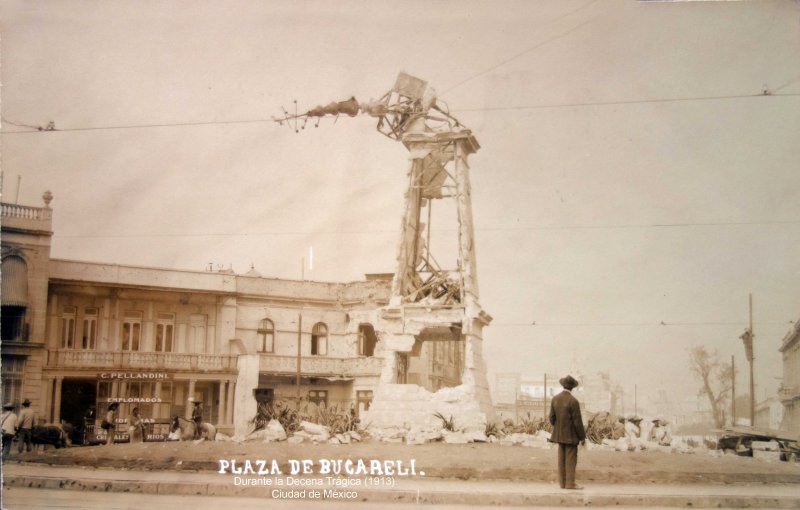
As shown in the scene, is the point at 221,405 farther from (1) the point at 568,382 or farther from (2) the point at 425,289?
(1) the point at 568,382

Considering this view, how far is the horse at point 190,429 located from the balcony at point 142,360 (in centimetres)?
411

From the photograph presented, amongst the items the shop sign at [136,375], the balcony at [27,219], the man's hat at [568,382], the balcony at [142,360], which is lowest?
the shop sign at [136,375]

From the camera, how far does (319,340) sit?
29.9 m

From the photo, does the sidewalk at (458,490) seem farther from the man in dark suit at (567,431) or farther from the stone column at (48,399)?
the stone column at (48,399)

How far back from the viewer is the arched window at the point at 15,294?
57.0 ft

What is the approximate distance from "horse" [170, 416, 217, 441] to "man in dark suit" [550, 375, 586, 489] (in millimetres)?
8911

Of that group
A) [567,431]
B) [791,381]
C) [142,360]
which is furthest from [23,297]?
[791,381]

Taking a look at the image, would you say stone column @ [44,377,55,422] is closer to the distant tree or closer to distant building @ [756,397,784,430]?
the distant tree

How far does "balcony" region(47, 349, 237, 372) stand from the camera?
20375mm

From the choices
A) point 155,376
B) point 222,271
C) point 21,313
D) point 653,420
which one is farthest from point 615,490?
point 222,271

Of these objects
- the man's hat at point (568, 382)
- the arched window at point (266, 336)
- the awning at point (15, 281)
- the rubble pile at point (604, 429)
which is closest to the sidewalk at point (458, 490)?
the man's hat at point (568, 382)

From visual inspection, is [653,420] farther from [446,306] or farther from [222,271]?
[222,271]

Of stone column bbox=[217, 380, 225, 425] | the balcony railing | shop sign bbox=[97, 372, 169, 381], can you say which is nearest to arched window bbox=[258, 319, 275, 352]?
stone column bbox=[217, 380, 225, 425]

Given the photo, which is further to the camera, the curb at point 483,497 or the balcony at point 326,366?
the balcony at point 326,366
